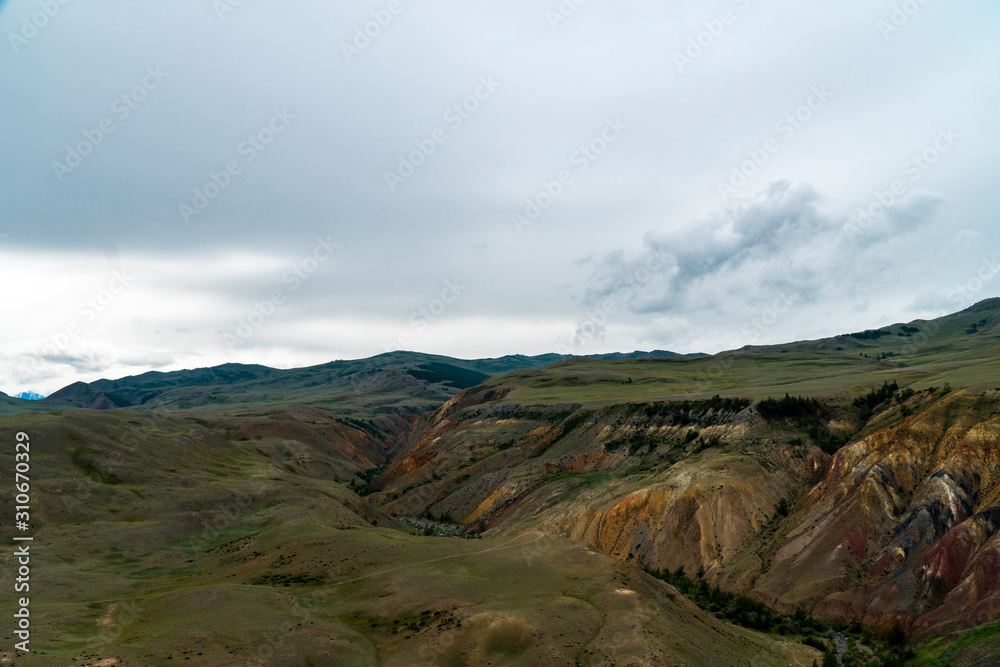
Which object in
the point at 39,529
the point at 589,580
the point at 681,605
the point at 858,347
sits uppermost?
the point at 858,347

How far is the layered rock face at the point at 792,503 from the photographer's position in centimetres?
3991

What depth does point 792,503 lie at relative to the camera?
186 ft

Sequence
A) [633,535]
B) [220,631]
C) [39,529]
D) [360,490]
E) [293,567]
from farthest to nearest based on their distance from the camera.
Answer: [360,490], [633,535], [39,529], [293,567], [220,631]

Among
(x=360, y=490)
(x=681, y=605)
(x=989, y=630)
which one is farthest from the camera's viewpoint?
(x=360, y=490)

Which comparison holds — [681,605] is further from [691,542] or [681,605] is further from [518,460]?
[518,460]

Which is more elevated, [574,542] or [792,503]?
[574,542]

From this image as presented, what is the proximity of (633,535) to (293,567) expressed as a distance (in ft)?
107

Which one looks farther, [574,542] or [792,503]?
[792,503]

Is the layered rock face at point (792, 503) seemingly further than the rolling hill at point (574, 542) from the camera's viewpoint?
Yes

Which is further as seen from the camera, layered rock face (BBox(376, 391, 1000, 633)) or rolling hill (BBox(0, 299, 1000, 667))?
layered rock face (BBox(376, 391, 1000, 633))

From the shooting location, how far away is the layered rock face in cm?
3991

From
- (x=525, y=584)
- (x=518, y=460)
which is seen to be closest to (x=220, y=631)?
(x=525, y=584)

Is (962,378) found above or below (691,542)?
above

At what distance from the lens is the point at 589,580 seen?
35.4 metres
